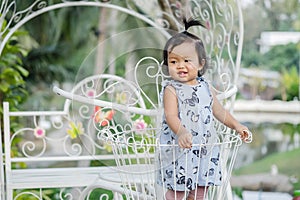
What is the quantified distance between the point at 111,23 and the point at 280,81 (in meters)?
1.71

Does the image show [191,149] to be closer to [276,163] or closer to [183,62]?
[183,62]

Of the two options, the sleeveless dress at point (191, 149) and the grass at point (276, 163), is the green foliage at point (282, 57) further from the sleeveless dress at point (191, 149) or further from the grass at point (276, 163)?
the sleeveless dress at point (191, 149)

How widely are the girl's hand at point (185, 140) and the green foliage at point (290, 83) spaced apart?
4.11 metres

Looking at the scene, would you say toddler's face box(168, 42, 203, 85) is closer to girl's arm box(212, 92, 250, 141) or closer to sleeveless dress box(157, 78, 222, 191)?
sleeveless dress box(157, 78, 222, 191)

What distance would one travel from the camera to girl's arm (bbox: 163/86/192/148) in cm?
245

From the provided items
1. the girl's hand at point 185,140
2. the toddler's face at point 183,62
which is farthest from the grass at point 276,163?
the girl's hand at point 185,140

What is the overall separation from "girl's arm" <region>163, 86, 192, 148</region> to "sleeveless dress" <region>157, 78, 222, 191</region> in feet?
0.08

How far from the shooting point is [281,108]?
6.44 m

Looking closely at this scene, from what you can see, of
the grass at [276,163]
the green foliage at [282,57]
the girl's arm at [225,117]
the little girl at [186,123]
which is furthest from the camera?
the green foliage at [282,57]

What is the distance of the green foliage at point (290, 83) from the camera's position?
641 centimetres

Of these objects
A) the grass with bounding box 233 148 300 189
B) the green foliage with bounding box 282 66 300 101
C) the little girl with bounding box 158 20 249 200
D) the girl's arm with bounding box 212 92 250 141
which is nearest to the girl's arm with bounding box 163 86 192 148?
the little girl with bounding box 158 20 249 200

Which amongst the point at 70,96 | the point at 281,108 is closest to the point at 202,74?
the point at 70,96

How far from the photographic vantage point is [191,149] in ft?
8.54

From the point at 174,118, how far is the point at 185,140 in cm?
13
